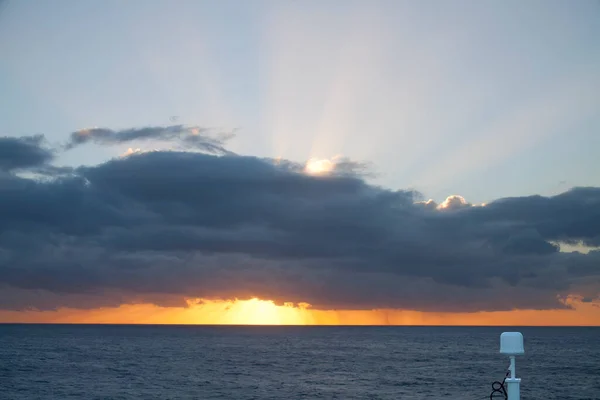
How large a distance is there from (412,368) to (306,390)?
136ft

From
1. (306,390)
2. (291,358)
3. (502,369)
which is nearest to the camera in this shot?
(306,390)

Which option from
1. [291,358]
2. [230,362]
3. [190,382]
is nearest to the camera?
[190,382]

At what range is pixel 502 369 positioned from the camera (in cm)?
12725

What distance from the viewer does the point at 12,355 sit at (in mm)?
161125

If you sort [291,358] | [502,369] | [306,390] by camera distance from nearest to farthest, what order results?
[306,390] < [502,369] < [291,358]

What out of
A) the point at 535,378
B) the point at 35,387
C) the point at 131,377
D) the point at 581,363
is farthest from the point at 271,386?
the point at 581,363

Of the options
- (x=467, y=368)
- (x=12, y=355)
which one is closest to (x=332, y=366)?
(x=467, y=368)

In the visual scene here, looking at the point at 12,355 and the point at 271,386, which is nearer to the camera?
the point at 271,386

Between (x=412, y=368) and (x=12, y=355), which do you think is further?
(x=12, y=355)

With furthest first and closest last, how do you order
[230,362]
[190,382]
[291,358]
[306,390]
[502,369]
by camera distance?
[291,358], [230,362], [502,369], [190,382], [306,390]

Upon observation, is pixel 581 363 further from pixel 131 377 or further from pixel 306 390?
pixel 131 377

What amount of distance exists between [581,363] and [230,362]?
75506 mm

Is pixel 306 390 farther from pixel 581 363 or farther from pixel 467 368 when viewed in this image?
pixel 581 363

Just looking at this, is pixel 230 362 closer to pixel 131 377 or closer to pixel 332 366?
pixel 332 366
